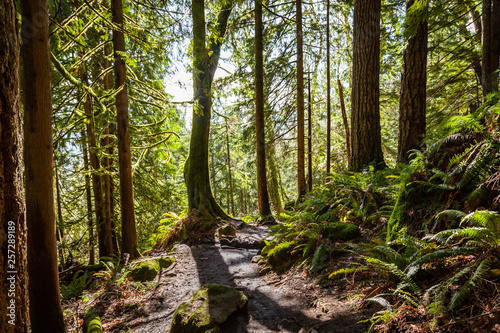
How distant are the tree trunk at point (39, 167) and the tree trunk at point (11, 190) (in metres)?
1.42

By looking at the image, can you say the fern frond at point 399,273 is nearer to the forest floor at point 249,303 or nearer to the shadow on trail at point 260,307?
the forest floor at point 249,303

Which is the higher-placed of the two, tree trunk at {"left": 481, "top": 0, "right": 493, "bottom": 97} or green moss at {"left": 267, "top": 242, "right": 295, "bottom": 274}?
tree trunk at {"left": 481, "top": 0, "right": 493, "bottom": 97}

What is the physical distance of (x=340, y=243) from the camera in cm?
441

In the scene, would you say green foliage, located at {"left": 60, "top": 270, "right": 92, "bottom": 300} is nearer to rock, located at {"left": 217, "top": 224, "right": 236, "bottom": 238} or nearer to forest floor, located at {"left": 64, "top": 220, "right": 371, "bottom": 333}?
forest floor, located at {"left": 64, "top": 220, "right": 371, "bottom": 333}

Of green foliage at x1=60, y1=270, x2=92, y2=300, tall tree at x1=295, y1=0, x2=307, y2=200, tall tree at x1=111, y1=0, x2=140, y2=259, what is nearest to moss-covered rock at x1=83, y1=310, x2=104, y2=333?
green foliage at x1=60, y1=270, x2=92, y2=300

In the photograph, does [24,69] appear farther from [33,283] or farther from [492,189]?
[492,189]

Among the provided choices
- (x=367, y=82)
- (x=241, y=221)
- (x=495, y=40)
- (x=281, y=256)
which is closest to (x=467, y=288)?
(x=281, y=256)

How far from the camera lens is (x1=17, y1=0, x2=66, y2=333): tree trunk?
3039mm

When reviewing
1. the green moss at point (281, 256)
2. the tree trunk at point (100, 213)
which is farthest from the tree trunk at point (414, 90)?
the tree trunk at point (100, 213)

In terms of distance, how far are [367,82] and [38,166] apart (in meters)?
7.48

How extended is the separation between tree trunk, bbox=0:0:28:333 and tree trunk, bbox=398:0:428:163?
24.6 ft

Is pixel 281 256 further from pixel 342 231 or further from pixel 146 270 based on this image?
pixel 146 270

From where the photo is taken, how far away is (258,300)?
398 centimetres

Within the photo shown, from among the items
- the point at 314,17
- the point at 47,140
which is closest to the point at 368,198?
the point at 47,140
